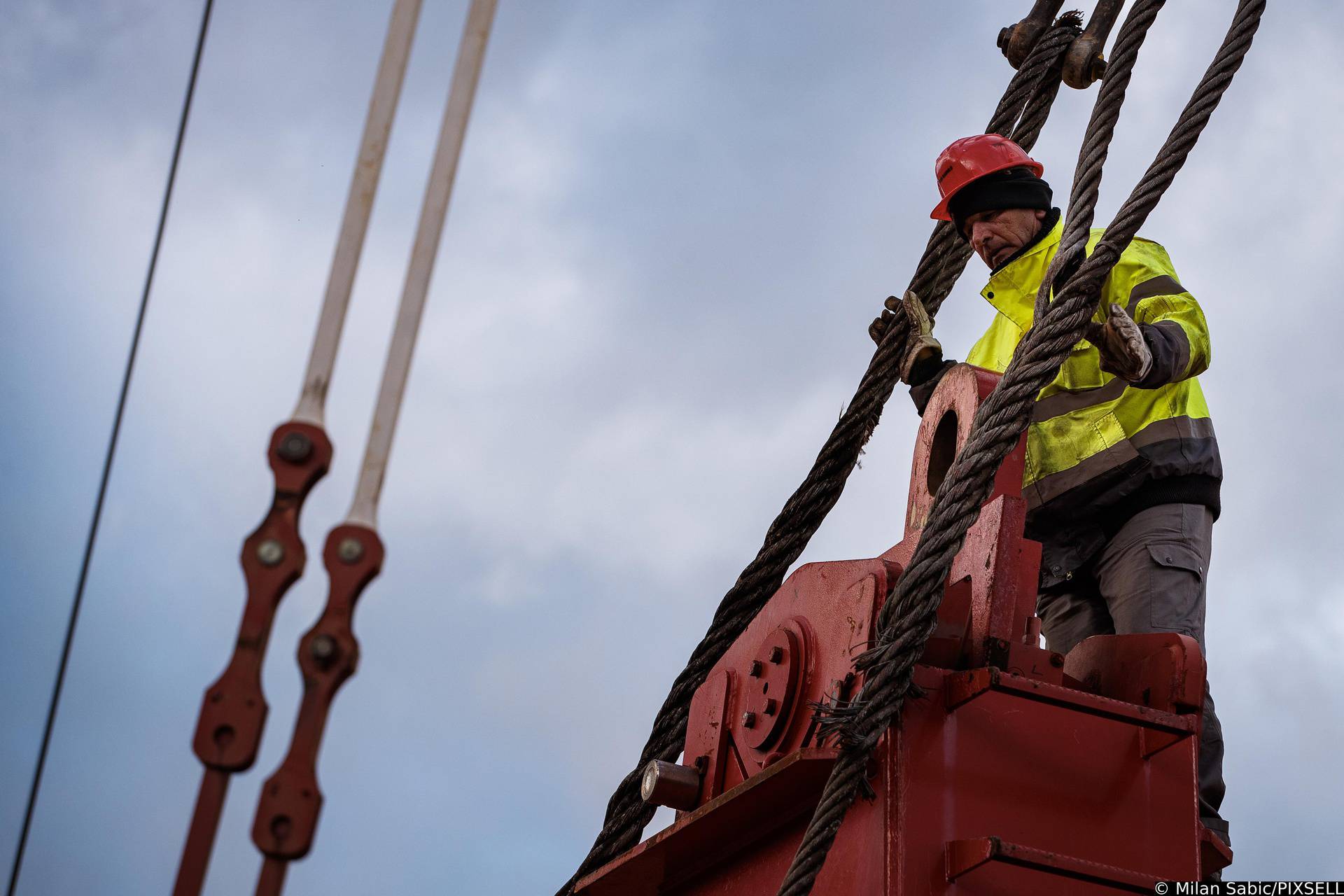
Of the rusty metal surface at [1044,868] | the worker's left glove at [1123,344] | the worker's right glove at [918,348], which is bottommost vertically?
the rusty metal surface at [1044,868]

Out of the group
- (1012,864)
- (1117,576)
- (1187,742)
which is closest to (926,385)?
(1117,576)

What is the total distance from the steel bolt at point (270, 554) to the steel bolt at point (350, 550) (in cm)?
5

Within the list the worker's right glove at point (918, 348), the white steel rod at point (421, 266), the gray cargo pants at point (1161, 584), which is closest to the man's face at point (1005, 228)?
the worker's right glove at point (918, 348)

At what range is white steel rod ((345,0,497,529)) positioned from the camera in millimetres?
1386

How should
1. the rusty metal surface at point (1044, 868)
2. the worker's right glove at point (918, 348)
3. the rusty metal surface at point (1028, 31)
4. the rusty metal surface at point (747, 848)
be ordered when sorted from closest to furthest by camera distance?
the rusty metal surface at point (1044, 868)
the rusty metal surface at point (747, 848)
the worker's right glove at point (918, 348)
the rusty metal surface at point (1028, 31)

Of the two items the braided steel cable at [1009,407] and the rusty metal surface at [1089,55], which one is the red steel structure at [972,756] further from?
the rusty metal surface at [1089,55]

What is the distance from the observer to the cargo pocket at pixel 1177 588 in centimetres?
373

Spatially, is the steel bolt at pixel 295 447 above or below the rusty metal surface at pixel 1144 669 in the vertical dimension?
below

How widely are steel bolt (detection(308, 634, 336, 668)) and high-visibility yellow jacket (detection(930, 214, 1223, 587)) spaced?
9.20 ft

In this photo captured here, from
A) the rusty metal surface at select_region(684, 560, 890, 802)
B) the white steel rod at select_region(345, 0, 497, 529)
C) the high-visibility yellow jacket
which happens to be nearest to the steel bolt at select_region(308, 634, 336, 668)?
the white steel rod at select_region(345, 0, 497, 529)

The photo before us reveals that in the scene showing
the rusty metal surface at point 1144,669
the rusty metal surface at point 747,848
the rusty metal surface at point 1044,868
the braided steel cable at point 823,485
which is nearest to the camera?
the rusty metal surface at point 1044,868

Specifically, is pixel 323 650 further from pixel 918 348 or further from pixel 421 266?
pixel 918 348

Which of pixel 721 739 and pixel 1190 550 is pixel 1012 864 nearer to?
pixel 721 739

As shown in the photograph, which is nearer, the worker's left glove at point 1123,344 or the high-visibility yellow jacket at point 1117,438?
the worker's left glove at point 1123,344
